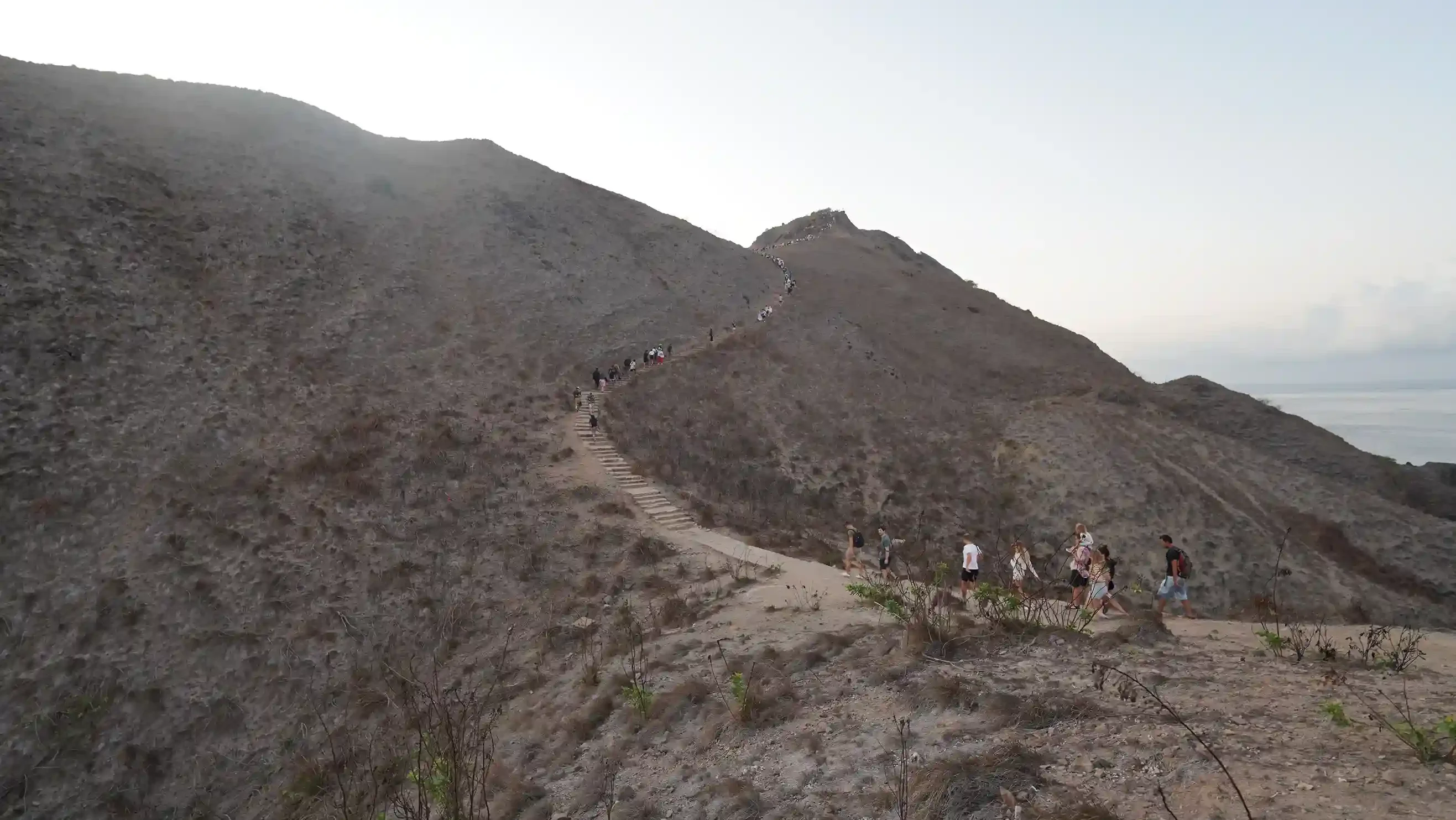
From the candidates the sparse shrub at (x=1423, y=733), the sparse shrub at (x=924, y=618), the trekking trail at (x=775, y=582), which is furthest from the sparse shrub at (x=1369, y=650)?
the sparse shrub at (x=924, y=618)

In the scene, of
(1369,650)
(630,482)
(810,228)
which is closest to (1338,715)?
(1369,650)

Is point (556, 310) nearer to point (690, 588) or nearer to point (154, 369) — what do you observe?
point (154, 369)

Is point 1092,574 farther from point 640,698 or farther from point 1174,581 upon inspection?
point 640,698

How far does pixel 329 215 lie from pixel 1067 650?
40.3m

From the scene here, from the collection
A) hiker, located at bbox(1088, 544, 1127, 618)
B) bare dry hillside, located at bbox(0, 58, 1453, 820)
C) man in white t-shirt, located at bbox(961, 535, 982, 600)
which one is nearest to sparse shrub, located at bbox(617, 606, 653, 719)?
bare dry hillside, located at bbox(0, 58, 1453, 820)

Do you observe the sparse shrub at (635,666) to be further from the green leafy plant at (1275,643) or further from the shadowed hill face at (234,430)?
the green leafy plant at (1275,643)

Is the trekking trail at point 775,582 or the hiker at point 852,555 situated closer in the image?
the trekking trail at point 775,582

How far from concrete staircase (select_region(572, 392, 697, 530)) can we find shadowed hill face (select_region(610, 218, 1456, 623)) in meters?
0.88

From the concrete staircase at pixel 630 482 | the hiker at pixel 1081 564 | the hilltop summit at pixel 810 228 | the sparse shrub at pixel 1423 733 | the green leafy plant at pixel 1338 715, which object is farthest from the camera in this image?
the hilltop summit at pixel 810 228

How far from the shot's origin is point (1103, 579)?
1226 cm

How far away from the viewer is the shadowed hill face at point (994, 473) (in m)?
26.5

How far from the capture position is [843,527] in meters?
26.7

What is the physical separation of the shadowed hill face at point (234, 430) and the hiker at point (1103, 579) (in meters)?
10.9

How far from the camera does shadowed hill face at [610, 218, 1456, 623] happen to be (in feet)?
86.9
